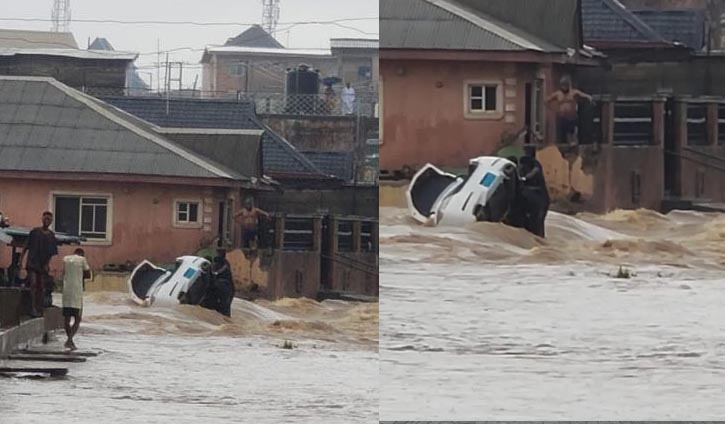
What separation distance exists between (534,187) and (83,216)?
4.86 ft

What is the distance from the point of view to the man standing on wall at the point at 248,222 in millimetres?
5703

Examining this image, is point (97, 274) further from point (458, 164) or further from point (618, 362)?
point (618, 362)

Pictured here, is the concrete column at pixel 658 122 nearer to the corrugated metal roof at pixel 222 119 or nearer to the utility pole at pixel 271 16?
the corrugated metal roof at pixel 222 119

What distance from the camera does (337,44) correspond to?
5719 mm

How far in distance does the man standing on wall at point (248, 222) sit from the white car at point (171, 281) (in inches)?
5.8

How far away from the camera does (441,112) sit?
18.1 feet

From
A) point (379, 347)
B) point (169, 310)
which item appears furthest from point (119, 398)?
point (379, 347)

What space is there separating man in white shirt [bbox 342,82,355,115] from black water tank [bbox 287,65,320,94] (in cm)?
12

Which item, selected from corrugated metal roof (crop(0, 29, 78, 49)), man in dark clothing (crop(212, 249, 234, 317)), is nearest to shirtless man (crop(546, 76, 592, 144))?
man in dark clothing (crop(212, 249, 234, 317))

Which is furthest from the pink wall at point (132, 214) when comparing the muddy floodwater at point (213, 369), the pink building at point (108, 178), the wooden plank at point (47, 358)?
the wooden plank at point (47, 358)

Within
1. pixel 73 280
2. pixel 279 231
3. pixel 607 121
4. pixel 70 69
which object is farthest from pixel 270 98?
pixel 607 121

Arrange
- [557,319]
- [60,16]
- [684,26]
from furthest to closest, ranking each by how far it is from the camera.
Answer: [60,16] < [684,26] < [557,319]

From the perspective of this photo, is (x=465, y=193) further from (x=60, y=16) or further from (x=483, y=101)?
(x=60, y=16)

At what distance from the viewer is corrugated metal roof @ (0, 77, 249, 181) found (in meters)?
5.71
